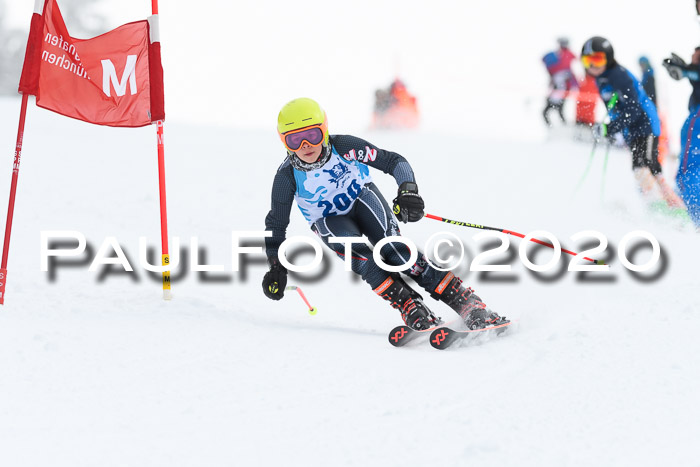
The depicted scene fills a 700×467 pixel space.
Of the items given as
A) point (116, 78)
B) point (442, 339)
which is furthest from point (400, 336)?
point (116, 78)

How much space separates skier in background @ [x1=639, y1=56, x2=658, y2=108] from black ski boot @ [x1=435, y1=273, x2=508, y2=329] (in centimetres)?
858

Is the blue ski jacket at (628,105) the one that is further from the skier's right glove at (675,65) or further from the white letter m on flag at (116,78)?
the white letter m on flag at (116,78)

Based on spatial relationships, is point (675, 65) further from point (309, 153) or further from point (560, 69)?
point (560, 69)

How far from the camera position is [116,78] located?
5.24m

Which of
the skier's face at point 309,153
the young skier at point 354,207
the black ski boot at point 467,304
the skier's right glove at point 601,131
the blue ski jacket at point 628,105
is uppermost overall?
the blue ski jacket at point 628,105

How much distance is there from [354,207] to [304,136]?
0.66 meters

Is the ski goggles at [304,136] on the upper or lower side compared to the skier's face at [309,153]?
upper

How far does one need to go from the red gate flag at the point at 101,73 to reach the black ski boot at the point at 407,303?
227cm

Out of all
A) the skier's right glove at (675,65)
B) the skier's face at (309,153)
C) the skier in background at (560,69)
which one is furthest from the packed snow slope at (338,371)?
the skier in background at (560,69)

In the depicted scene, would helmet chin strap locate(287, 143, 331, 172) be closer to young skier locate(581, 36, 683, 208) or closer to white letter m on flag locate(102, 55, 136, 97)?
white letter m on flag locate(102, 55, 136, 97)

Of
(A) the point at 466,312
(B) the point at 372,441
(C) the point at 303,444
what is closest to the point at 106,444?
(C) the point at 303,444

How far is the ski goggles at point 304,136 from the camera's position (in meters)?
4.32

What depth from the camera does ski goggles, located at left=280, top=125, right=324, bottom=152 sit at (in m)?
4.32
